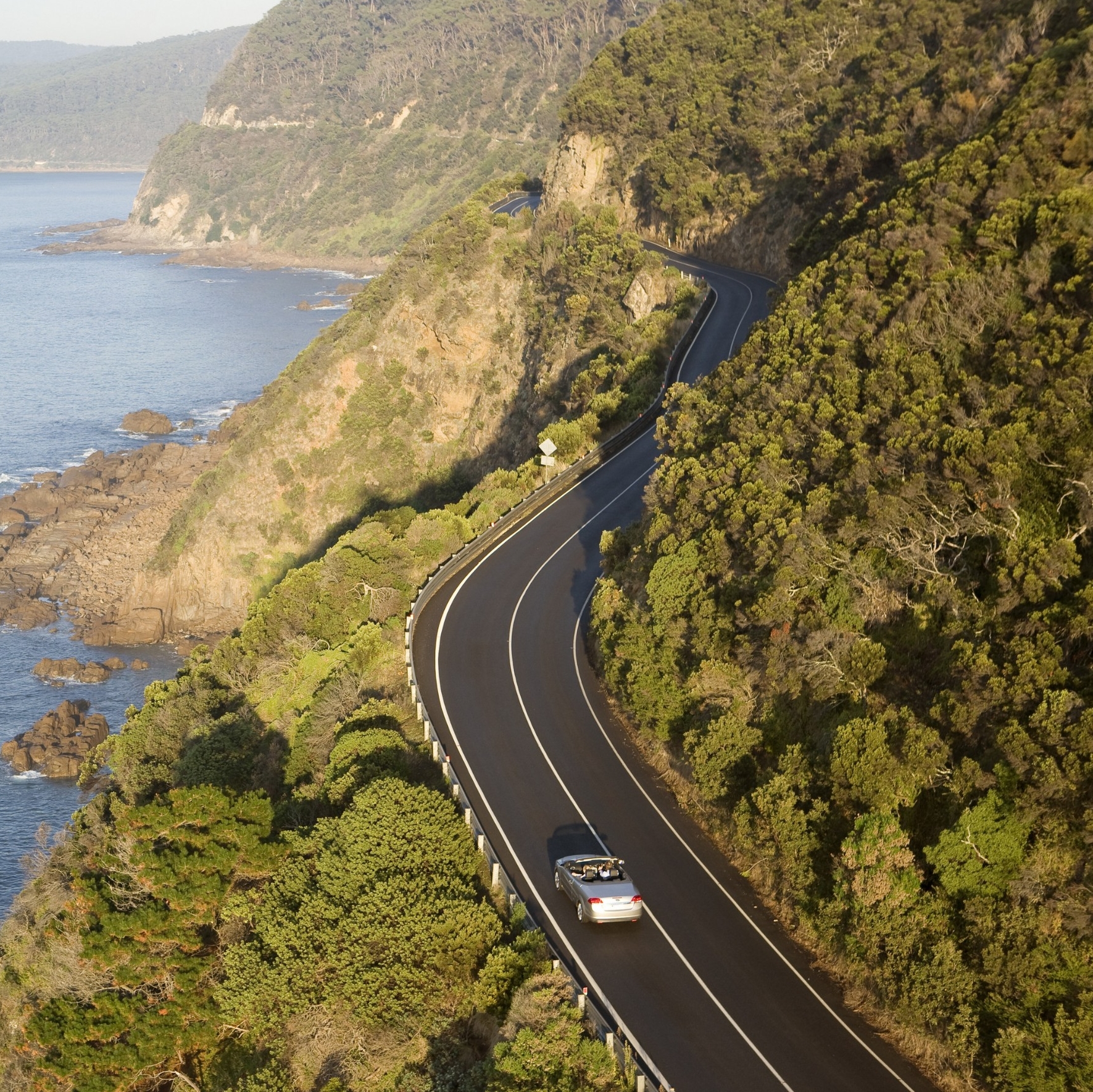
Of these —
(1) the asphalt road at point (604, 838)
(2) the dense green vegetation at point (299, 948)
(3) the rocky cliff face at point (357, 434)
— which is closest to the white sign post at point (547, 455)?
(1) the asphalt road at point (604, 838)

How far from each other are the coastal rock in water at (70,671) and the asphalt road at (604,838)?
3582 cm

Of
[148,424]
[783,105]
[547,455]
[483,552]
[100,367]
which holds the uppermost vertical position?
[783,105]

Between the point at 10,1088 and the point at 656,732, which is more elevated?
the point at 656,732

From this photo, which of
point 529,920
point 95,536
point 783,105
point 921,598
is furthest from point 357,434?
point 921,598

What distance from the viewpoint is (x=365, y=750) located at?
2253cm

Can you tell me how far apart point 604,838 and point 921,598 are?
7976 millimetres

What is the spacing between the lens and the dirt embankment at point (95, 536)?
65375mm

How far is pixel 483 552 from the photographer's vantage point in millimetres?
34000

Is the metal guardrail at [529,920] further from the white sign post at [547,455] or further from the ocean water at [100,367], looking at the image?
the ocean water at [100,367]

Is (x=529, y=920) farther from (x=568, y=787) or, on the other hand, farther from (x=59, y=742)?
(x=59, y=742)

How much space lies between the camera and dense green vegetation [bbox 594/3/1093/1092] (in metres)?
14.0

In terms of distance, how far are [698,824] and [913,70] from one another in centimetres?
3765

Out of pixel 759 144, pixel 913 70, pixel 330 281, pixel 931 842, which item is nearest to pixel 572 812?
pixel 931 842

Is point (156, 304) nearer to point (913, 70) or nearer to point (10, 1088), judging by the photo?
point (913, 70)
